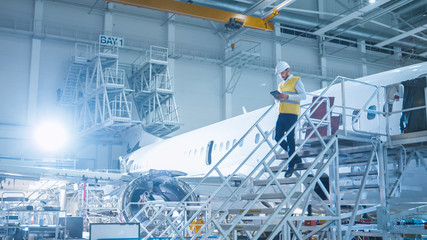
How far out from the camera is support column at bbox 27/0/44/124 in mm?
29375

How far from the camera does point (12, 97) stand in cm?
2909

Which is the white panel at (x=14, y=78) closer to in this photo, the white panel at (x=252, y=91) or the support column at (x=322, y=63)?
the white panel at (x=252, y=91)

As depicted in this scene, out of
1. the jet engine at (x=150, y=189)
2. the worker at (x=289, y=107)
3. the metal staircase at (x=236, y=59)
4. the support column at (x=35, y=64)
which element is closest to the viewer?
the worker at (x=289, y=107)

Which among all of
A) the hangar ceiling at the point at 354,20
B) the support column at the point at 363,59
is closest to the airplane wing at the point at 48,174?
the hangar ceiling at the point at 354,20

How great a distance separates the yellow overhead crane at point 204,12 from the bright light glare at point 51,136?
10.0 meters

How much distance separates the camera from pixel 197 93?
33.3 meters

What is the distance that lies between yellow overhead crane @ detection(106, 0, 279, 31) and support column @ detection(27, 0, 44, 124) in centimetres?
727

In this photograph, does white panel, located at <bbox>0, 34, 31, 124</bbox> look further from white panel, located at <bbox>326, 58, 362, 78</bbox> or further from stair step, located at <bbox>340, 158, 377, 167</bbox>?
stair step, located at <bbox>340, 158, 377, 167</bbox>

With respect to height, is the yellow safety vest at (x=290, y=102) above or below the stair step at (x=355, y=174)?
above

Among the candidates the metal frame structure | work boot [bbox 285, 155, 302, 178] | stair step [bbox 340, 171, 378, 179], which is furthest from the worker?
the metal frame structure

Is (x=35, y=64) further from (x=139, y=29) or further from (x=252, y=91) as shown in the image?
(x=252, y=91)

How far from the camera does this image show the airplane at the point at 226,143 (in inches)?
351

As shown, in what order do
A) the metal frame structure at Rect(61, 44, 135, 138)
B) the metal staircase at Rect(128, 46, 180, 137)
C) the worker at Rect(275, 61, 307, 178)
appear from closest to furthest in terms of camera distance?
the worker at Rect(275, 61, 307, 178)
the metal frame structure at Rect(61, 44, 135, 138)
the metal staircase at Rect(128, 46, 180, 137)

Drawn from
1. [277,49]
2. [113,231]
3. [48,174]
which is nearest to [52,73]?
[48,174]
